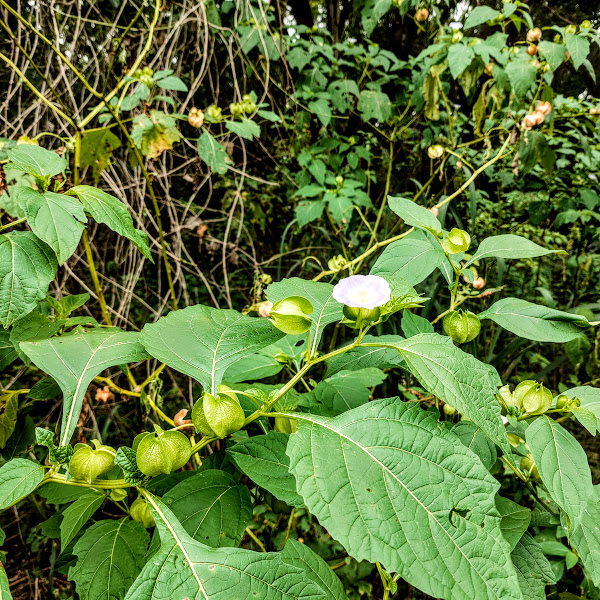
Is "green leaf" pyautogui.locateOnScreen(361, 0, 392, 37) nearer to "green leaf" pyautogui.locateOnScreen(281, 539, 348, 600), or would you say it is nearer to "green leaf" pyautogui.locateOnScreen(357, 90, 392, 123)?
"green leaf" pyautogui.locateOnScreen(357, 90, 392, 123)

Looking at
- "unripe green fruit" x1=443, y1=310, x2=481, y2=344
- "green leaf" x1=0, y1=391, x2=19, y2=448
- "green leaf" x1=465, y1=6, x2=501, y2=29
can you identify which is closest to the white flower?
"unripe green fruit" x1=443, y1=310, x2=481, y2=344

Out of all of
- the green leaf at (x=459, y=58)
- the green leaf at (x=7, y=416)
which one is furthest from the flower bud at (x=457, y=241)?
the green leaf at (x=459, y=58)

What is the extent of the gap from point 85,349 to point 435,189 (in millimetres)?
2402

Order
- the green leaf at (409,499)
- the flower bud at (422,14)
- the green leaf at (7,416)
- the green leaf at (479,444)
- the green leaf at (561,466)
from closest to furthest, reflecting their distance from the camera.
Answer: the green leaf at (409,499)
the green leaf at (561,466)
the green leaf at (479,444)
the green leaf at (7,416)
the flower bud at (422,14)

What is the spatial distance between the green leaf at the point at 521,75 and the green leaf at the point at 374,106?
807 millimetres

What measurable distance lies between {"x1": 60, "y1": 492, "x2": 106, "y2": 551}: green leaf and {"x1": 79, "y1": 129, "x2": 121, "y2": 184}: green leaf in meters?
1.02

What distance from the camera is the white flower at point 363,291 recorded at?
0.49 m

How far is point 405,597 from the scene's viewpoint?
3.99 ft

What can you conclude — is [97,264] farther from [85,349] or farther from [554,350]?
[554,350]

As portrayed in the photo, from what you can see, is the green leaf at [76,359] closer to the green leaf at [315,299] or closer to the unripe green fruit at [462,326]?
the green leaf at [315,299]

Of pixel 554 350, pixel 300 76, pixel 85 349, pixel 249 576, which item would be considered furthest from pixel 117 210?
pixel 554 350

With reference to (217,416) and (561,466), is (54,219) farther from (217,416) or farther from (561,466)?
(561,466)

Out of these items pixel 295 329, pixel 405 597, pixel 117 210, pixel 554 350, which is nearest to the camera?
pixel 295 329

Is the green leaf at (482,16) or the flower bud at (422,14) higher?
the flower bud at (422,14)
